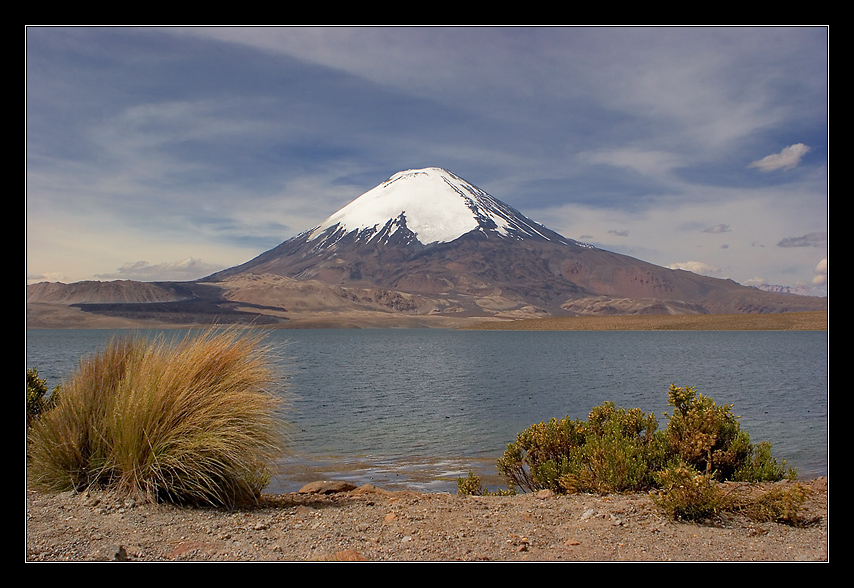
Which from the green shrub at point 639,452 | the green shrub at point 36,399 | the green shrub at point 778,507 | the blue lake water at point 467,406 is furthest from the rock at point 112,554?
the green shrub at point 778,507

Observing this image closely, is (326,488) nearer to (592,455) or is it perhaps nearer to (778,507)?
(592,455)

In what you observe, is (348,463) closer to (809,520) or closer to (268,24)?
(809,520)

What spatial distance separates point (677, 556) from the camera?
464cm

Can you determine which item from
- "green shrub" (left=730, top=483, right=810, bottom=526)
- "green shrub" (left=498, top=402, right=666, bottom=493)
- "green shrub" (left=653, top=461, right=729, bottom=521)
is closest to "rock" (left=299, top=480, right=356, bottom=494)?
"green shrub" (left=498, top=402, right=666, bottom=493)

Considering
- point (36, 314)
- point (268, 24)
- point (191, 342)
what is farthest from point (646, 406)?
point (36, 314)

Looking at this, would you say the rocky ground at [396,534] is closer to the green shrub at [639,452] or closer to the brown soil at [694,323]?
the green shrub at [639,452]

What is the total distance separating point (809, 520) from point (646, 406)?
19295mm

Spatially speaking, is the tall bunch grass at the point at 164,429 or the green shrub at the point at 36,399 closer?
Result: the tall bunch grass at the point at 164,429

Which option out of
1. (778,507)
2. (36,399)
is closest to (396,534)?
(778,507)

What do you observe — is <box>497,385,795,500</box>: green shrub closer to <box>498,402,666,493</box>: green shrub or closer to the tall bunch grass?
<box>498,402,666,493</box>: green shrub

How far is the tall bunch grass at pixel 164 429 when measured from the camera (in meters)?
5.55

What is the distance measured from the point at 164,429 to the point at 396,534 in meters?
2.28

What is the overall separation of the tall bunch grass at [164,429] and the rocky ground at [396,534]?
23cm

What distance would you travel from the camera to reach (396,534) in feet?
17.1
